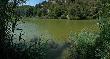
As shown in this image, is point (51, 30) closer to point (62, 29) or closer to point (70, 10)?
Result: point (62, 29)

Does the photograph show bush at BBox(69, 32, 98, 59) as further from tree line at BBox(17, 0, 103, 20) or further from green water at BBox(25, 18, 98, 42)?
tree line at BBox(17, 0, 103, 20)

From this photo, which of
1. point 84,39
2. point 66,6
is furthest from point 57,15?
point 84,39

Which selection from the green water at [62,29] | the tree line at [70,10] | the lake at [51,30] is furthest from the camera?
the tree line at [70,10]

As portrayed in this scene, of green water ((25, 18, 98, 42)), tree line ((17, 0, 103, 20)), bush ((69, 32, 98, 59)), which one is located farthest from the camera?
tree line ((17, 0, 103, 20))

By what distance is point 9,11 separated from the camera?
6480mm

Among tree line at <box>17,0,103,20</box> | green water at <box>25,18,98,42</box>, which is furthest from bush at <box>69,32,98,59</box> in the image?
tree line at <box>17,0,103,20</box>

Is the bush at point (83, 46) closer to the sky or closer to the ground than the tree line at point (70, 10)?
Result: closer to the sky

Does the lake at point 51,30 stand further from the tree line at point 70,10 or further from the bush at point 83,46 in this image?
the tree line at point 70,10

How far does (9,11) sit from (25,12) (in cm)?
94

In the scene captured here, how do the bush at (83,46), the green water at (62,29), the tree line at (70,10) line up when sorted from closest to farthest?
the bush at (83,46) → the green water at (62,29) → the tree line at (70,10)

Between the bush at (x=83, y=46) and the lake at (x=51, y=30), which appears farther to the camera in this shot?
the lake at (x=51, y=30)

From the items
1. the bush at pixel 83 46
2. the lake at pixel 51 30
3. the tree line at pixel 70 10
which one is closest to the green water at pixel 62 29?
the lake at pixel 51 30

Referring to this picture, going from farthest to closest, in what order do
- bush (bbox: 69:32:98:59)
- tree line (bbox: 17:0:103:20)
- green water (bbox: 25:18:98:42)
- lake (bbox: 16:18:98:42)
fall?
tree line (bbox: 17:0:103:20) → green water (bbox: 25:18:98:42) → lake (bbox: 16:18:98:42) → bush (bbox: 69:32:98:59)

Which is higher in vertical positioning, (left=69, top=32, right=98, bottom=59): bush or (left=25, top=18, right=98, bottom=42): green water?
(left=69, top=32, right=98, bottom=59): bush
